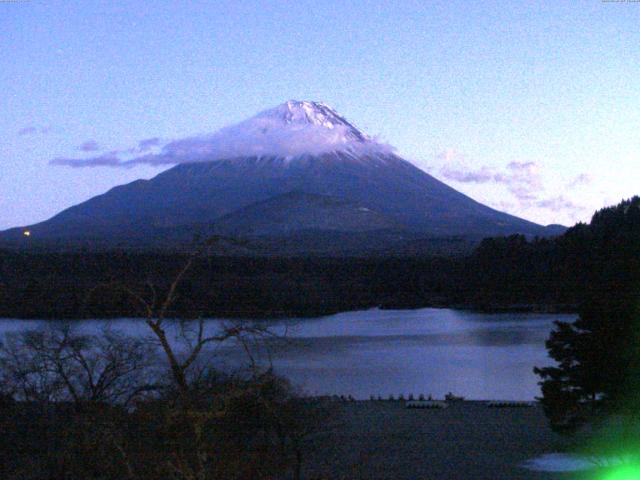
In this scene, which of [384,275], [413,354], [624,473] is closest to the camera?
[624,473]

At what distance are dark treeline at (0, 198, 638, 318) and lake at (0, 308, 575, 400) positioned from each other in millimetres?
1691

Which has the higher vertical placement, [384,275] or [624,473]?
[384,275]

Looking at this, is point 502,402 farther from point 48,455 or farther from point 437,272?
point 437,272

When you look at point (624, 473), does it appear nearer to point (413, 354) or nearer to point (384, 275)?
point (413, 354)

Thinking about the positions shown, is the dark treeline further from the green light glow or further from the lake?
the green light glow

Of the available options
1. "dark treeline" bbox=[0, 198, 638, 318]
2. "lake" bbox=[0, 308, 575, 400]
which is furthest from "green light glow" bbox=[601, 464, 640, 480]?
"dark treeline" bbox=[0, 198, 638, 318]

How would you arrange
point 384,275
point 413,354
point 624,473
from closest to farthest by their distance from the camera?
point 624,473
point 413,354
point 384,275

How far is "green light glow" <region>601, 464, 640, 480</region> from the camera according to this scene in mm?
6855

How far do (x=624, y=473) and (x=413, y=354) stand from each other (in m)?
14.0

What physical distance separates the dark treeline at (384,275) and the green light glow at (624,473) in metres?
12.8

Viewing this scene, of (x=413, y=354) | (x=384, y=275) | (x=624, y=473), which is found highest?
(x=384, y=275)

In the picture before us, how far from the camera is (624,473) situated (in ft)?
23.4

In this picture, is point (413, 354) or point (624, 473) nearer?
point (624, 473)

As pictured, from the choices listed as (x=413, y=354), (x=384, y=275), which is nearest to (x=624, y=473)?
(x=413, y=354)
